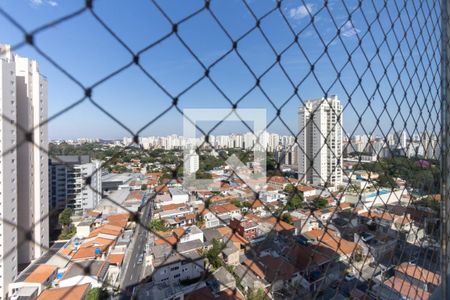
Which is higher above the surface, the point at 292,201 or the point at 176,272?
the point at 292,201

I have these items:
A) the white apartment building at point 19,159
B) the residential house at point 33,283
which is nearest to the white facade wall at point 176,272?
the residential house at point 33,283

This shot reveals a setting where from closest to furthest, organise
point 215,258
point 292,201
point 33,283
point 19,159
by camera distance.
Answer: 1. point 19,159
2. point 292,201
3. point 215,258
4. point 33,283

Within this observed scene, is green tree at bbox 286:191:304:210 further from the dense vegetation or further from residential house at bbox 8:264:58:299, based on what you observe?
residential house at bbox 8:264:58:299

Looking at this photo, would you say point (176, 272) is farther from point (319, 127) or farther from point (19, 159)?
point (319, 127)

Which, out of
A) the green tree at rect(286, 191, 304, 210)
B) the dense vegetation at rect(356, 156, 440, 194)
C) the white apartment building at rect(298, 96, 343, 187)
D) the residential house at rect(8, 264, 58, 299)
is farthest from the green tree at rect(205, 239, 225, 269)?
the residential house at rect(8, 264, 58, 299)

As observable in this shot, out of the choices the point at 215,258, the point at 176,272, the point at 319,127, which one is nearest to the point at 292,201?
the point at 319,127

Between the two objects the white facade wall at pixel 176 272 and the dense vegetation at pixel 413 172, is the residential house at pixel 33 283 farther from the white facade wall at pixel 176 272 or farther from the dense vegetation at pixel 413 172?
the dense vegetation at pixel 413 172

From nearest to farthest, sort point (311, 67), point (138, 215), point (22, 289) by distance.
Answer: point (138, 215) < point (311, 67) < point (22, 289)

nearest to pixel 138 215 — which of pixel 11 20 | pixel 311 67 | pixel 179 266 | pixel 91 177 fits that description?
pixel 91 177

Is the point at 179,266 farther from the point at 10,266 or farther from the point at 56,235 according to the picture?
the point at 56,235

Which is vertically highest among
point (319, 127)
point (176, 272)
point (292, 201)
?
point (319, 127)

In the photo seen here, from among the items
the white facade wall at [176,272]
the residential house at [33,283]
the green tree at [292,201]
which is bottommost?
the residential house at [33,283]
